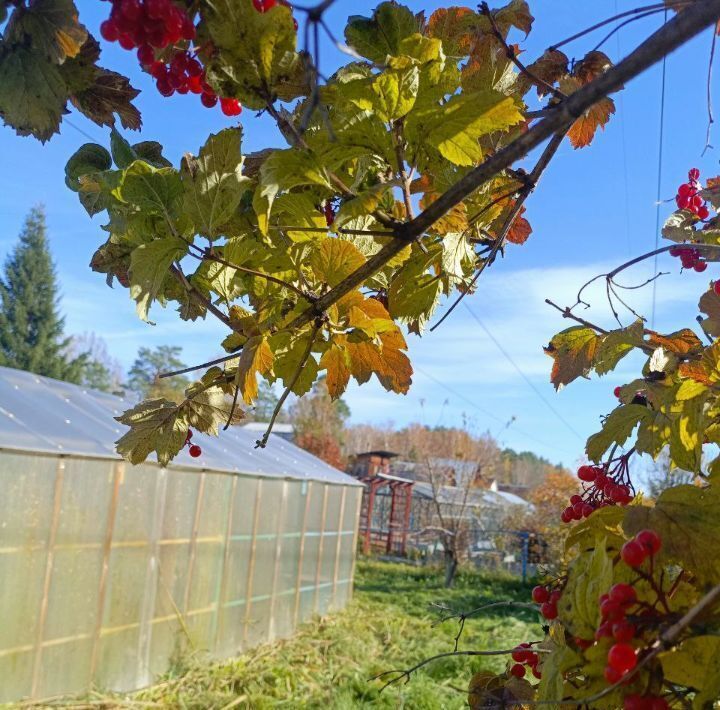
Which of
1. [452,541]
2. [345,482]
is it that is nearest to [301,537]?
[345,482]

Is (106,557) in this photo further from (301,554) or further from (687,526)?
(687,526)

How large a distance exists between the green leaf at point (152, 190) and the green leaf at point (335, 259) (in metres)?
0.16

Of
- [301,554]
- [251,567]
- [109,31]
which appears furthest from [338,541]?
[109,31]

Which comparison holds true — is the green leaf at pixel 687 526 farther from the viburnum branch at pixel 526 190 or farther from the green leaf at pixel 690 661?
the viburnum branch at pixel 526 190

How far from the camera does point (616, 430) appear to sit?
3.53ft

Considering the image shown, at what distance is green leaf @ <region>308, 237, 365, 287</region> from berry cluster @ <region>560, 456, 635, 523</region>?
0.51 m

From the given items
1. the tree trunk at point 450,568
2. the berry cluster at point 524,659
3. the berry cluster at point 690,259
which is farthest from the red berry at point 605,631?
the tree trunk at point 450,568

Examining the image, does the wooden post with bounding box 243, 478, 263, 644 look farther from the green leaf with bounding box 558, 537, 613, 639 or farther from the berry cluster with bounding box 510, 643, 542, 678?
the green leaf with bounding box 558, 537, 613, 639

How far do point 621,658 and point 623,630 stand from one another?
0.06 ft

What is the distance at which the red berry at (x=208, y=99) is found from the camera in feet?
2.54

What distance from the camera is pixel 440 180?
2.53ft

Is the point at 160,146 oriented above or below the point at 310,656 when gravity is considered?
above

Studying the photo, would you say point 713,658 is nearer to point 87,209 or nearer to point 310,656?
point 87,209

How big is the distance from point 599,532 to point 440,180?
A: 434 mm
